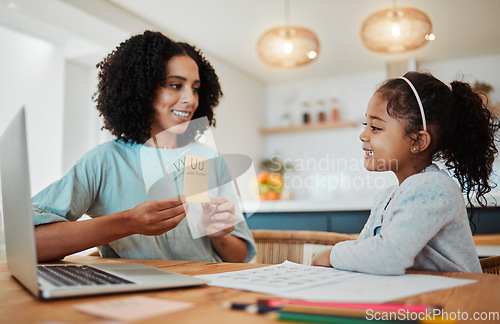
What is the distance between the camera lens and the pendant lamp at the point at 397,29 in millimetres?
2447

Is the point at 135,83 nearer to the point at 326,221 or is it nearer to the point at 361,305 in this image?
the point at 361,305

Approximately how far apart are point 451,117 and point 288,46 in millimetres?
1961

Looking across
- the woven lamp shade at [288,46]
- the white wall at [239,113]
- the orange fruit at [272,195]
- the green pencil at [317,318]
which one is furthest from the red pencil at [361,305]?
the orange fruit at [272,195]

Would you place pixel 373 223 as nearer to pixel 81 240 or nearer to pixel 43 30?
pixel 81 240

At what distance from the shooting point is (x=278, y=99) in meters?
5.00

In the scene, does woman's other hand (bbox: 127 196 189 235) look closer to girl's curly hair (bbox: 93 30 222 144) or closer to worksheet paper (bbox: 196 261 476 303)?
worksheet paper (bbox: 196 261 476 303)

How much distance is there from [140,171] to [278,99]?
3.94 meters

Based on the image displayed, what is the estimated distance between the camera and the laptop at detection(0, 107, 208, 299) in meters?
0.50

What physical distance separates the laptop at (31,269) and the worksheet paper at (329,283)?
85mm

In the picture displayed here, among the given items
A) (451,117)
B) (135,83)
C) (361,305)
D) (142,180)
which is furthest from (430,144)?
(135,83)

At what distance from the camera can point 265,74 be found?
4.62 m

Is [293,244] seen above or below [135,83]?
below

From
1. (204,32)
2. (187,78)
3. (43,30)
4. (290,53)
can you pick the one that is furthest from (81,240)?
(204,32)

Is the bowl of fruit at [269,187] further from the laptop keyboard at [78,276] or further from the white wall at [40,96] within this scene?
the laptop keyboard at [78,276]
